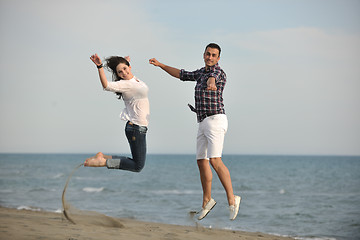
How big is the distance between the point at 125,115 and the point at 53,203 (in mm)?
16616

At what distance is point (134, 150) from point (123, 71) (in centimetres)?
111

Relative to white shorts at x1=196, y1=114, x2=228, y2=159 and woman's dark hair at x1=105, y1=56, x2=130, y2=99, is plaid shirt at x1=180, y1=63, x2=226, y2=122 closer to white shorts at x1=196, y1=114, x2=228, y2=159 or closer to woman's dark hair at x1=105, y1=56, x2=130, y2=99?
white shorts at x1=196, y1=114, x2=228, y2=159

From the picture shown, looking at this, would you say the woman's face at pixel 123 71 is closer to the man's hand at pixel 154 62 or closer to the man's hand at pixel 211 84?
the man's hand at pixel 154 62

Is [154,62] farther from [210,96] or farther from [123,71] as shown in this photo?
[210,96]

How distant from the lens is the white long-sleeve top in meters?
6.04

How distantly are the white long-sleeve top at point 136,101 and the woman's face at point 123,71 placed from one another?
0.10 metres

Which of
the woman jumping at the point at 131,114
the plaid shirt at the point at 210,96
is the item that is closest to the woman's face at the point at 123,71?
the woman jumping at the point at 131,114

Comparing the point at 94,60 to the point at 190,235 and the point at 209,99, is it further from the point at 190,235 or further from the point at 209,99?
the point at 190,235

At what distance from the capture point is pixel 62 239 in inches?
286

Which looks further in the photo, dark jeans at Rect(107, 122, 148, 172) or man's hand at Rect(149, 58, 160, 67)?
man's hand at Rect(149, 58, 160, 67)

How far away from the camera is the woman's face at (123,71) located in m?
6.18

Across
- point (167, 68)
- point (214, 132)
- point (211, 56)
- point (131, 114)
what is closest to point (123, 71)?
point (131, 114)

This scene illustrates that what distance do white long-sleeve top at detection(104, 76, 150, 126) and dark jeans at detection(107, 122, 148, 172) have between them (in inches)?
3.8

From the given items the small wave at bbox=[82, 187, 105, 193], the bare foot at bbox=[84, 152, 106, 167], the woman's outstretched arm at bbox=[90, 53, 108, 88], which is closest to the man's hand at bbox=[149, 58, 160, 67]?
the woman's outstretched arm at bbox=[90, 53, 108, 88]
